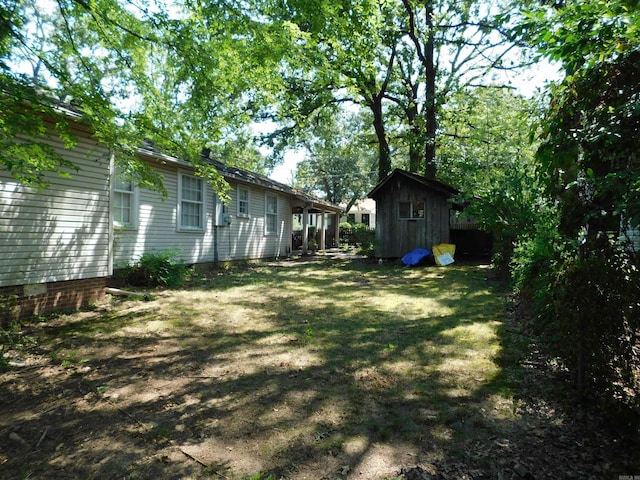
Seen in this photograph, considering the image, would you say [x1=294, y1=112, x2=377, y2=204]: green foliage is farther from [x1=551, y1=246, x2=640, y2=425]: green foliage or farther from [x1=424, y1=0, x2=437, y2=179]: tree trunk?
[x1=551, y1=246, x2=640, y2=425]: green foliage

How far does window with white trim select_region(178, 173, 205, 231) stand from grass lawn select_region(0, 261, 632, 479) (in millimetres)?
5026

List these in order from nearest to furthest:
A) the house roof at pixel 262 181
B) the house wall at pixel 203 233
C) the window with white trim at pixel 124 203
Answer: the window with white trim at pixel 124 203
the house wall at pixel 203 233
the house roof at pixel 262 181

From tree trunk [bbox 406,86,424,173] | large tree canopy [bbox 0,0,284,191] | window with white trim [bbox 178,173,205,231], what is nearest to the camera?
large tree canopy [bbox 0,0,284,191]

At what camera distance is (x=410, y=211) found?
16281mm

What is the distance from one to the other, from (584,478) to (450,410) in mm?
1129

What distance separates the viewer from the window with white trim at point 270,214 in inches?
678

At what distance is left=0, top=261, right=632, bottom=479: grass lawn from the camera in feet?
8.91

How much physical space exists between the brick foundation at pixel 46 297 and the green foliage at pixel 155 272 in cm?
188

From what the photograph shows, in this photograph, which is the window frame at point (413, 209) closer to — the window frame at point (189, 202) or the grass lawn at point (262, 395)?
the window frame at point (189, 202)

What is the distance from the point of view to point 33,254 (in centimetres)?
637

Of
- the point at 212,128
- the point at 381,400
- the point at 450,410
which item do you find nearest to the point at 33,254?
the point at 212,128

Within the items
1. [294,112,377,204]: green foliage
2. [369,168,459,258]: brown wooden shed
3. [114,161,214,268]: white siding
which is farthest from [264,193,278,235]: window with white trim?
[294,112,377,204]: green foliage

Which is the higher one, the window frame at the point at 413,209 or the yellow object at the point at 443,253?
the window frame at the point at 413,209

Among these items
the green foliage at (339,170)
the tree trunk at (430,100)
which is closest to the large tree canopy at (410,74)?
the tree trunk at (430,100)
